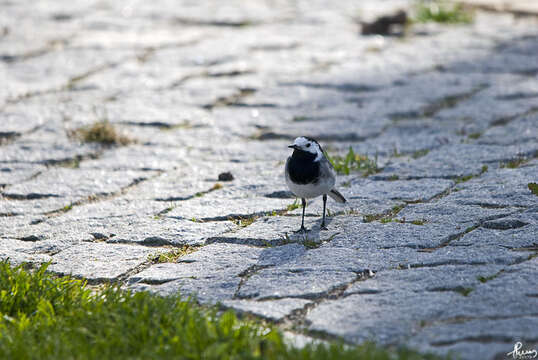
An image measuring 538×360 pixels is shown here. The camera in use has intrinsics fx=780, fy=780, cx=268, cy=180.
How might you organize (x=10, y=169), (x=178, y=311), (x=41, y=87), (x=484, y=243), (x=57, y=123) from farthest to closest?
(x=41, y=87)
(x=57, y=123)
(x=10, y=169)
(x=484, y=243)
(x=178, y=311)

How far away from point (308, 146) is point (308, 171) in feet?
0.57

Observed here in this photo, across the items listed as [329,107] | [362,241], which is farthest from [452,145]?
[362,241]

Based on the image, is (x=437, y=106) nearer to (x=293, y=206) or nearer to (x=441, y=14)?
(x=293, y=206)

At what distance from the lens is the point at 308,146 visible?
15.8 ft

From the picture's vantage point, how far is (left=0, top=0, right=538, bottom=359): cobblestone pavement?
3.82 metres

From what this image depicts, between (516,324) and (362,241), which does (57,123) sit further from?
(516,324)

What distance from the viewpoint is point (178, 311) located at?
3.58m

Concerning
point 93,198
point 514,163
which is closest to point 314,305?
point 93,198

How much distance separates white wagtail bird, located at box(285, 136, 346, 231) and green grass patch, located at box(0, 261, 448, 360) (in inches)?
49.6

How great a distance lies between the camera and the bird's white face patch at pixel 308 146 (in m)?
4.80

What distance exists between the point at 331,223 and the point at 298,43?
5.44 metres

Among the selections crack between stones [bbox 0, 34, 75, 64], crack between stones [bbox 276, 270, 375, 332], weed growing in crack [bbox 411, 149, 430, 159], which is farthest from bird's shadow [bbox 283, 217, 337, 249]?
crack between stones [bbox 0, 34, 75, 64]

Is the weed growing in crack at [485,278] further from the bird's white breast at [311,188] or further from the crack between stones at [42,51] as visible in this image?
the crack between stones at [42,51]

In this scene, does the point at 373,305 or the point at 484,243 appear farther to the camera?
the point at 484,243
